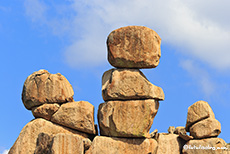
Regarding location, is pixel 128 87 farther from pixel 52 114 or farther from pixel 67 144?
pixel 52 114

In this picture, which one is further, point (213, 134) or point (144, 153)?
point (213, 134)

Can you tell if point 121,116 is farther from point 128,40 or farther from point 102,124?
point 128,40

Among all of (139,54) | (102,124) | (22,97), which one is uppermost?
(139,54)

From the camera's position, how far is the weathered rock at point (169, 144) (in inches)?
773

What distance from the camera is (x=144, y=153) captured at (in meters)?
18.1

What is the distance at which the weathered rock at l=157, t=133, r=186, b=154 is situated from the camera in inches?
773

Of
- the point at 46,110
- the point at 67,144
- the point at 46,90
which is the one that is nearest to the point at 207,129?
the point at 67,144

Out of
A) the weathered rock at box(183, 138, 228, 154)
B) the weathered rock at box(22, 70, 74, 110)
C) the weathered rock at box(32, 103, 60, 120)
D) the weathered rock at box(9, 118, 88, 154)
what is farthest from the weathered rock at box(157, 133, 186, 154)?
the weathered rock at box(32, 103, 60, 120)

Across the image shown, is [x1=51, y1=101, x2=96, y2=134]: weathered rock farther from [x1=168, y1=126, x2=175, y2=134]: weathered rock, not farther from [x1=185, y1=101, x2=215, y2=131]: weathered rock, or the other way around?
[x1=185, y1=101, x2=215, y2=131]: weathered rock

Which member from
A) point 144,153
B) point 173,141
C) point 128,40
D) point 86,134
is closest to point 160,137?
point 173,141

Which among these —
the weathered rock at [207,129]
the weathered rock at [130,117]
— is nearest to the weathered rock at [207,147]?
the weathered rock at [207,129]

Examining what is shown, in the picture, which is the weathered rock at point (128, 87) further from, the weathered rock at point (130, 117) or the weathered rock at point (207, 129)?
the weathered rock at point (207, 129)

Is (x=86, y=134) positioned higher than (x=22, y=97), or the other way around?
(x=22, y=97)

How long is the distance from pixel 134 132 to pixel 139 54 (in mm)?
3015
